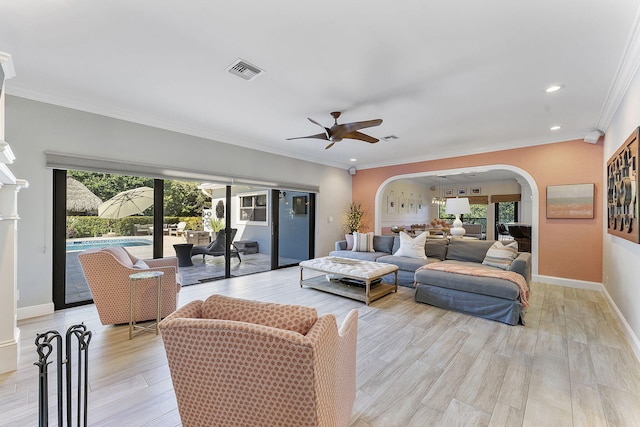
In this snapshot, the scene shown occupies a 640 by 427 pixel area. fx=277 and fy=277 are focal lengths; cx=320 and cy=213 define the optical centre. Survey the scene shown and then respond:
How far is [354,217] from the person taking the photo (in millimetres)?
7156

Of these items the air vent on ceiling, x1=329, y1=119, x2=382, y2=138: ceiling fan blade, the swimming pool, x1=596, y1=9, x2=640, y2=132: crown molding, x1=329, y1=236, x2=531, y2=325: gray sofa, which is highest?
the air vent on ceiling

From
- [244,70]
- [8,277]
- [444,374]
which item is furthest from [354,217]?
[8,277]

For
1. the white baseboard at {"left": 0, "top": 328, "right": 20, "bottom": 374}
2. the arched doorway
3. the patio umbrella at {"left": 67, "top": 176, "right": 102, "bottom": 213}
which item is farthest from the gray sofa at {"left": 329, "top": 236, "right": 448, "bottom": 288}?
the white baseboard at {"left": 0, "top": 328, "right": 20, "bottom": 374}

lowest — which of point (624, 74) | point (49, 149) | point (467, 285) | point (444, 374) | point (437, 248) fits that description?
point (444, 374)

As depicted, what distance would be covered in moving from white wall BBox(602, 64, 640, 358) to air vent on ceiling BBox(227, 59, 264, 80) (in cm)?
348

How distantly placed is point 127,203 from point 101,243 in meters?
0.65

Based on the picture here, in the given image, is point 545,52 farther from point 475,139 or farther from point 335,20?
point 475,139

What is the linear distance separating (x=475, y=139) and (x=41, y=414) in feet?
19.5

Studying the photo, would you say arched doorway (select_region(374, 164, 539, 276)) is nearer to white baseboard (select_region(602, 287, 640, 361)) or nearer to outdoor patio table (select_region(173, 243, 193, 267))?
white baseboard (select_region(602, 287, 640, 361))

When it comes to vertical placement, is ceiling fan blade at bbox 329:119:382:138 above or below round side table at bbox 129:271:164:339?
above

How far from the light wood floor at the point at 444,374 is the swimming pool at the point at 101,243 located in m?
0.80

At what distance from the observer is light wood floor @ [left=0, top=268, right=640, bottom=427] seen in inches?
68.0

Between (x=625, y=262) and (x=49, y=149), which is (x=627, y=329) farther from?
(x=49, y=149)

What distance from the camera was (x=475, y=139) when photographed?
502cm
